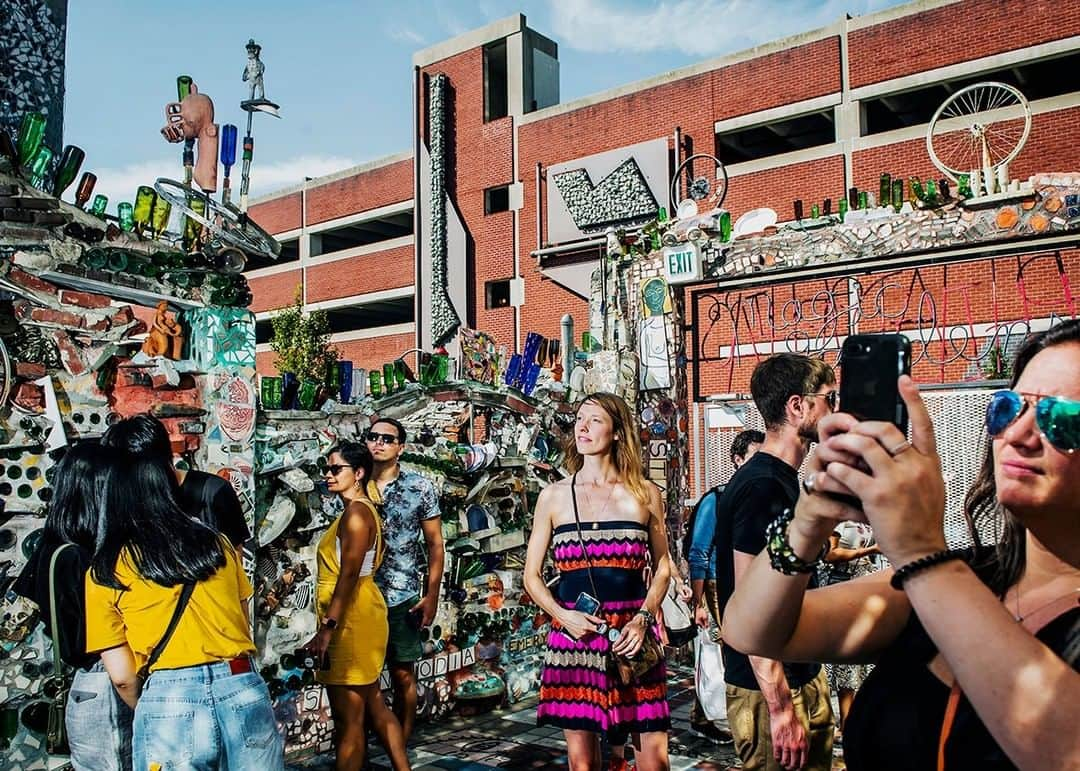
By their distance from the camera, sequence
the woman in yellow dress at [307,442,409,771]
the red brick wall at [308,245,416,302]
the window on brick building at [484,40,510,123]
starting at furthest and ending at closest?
the red brick wall at [308,245,416,302], the window on brick building at [484,40,510,123], the woman in yellow dress at [307,442,409,771]

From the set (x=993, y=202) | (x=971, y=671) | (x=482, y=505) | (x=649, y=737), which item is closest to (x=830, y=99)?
(x=993, y=202)

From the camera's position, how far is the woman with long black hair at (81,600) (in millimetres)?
2799

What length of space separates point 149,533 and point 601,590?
6.01 feet

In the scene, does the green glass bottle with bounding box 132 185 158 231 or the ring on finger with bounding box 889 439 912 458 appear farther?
the green glass bottle with bounding box 132 185 158 231

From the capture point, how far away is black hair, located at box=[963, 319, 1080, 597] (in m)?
1.35

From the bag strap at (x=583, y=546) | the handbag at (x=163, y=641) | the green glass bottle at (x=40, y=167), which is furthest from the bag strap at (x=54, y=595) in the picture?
the green glass bottle at (x=40, y=167)

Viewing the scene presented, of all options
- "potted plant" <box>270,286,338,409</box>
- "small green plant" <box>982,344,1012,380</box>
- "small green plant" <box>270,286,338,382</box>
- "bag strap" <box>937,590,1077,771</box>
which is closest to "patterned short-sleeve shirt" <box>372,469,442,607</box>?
"bag strap" <box>937,590,1077,771</box>

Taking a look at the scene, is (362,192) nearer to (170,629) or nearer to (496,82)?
(496,82)

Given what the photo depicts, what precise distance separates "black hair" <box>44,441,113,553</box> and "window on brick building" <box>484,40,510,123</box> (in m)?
23.0

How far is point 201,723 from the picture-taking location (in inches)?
104

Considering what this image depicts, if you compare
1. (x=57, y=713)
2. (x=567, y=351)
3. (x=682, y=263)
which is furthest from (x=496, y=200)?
(x=57, y=713)

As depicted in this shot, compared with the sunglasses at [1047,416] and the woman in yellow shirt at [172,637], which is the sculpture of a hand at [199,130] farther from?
the sunglasses at [1047,416]

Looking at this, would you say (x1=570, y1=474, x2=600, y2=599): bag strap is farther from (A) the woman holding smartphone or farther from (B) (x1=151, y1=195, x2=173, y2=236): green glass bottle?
(B) (x1=151, y1=195, x2=173, y2=236): green glass bottle

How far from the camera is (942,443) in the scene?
7961mm
